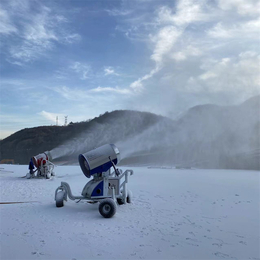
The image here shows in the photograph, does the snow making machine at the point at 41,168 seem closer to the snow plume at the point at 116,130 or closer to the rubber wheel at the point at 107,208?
Answer: the rubber wheel at the point at 107,208

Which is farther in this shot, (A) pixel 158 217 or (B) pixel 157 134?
(B) pixel 157 134

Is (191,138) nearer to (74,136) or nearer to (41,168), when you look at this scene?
(41,168)

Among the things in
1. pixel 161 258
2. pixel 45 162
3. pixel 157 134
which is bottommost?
pixel 161 258

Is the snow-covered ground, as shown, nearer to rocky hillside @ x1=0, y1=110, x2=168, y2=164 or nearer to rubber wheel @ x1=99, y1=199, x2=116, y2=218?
rubber wheel @ x1=99, y1=199, x2=116, y2=218

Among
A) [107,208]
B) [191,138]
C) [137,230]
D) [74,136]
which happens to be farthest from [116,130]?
[137,230]

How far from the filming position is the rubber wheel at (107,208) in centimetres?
622

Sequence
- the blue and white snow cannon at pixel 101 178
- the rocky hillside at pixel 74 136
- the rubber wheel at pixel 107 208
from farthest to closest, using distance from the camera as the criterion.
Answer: the rocky hillside at pixel 74 136, the blue and white snow cannon at pixel 101 178, the rubber wheel at pixel 107 208

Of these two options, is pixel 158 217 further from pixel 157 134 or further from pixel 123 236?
pixel 157 134

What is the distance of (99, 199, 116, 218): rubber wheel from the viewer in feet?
20.4

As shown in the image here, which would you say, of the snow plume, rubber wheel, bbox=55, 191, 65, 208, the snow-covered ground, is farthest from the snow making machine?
the snow plume

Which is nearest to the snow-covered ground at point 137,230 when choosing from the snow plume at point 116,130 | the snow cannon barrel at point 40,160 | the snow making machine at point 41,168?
the snow making machine at point 41,168

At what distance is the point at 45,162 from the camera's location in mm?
16234

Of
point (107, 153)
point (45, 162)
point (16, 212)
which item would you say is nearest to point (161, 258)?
point (107, 153)

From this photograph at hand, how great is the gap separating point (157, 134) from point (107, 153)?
2650 centimetres
